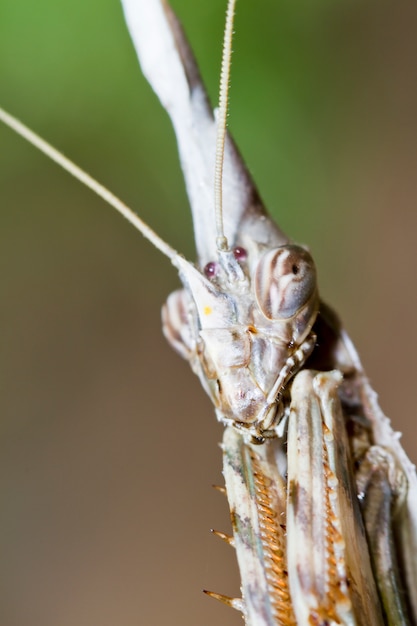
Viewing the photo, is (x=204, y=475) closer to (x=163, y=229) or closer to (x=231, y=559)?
(x=231, y=559)

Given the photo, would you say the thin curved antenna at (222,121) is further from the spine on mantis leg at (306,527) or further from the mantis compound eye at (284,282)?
the spine on mantis leg at (306,527)

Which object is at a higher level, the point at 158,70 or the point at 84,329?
the point at 84,329

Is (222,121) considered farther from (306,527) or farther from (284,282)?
(306,527)

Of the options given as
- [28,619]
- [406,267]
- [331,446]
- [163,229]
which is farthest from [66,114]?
[331,446]

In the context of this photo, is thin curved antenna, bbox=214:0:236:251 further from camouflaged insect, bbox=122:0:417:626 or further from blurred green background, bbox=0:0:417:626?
blurred green background, bbox=0:0:417:626

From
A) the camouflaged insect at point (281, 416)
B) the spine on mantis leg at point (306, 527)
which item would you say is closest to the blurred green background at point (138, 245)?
the camouflaged insect at point (281, 416)

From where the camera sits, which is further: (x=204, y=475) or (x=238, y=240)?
(x=204, y=475)

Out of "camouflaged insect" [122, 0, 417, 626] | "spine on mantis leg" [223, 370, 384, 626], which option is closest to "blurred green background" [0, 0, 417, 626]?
"camouflaged insect" [122, 0, 417, 626]
